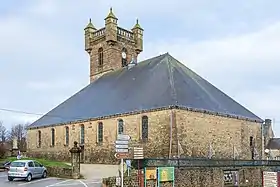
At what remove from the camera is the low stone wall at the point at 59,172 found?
25922mm

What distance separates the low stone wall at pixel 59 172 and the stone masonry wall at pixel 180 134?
6.94m

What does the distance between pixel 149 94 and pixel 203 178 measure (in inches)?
508

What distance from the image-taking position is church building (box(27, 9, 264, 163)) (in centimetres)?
3045

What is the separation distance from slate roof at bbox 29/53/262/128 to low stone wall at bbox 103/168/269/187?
7844 mm

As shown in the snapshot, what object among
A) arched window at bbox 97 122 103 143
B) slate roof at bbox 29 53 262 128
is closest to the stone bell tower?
slate roof at bbox 29 53 262 128

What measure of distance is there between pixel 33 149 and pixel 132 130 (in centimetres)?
1808

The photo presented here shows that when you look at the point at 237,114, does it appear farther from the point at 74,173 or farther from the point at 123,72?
the point at 74,173

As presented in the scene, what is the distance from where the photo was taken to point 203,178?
21391 millimetres

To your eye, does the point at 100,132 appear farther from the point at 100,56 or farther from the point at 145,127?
the point at 100,56

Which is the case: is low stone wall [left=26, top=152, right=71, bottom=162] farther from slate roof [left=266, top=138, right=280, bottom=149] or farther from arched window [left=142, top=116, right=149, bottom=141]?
slate roof [left=266, top=138, right=280, bottom=149]

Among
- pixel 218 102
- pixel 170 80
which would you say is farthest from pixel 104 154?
pixel 218 102

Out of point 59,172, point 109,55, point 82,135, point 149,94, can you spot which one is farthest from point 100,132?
point 109,55

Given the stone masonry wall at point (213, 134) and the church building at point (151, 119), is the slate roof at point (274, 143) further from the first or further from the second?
the stone masonry wall at point (213, 134)

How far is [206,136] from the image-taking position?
1252 inches
